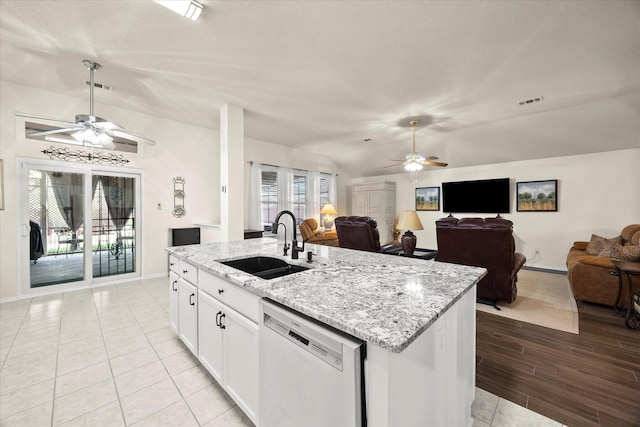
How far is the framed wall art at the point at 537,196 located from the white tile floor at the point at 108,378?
202 inches

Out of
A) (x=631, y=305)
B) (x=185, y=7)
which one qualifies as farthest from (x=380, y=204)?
(x=185, y=7)

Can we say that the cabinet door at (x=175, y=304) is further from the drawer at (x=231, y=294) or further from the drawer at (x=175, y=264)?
the drawer at (x=231, y=294)

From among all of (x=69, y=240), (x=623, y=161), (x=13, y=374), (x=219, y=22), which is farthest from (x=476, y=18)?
(x=69, y=240)

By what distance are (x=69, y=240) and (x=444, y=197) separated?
7.48 metres

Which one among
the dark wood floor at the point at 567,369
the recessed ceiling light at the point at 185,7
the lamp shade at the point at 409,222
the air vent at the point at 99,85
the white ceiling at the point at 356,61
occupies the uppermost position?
the air vent at the point at 99,85

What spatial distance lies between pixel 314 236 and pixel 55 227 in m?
4.49

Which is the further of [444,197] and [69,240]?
[444,197]

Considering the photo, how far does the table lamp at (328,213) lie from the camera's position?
7223 millimetres

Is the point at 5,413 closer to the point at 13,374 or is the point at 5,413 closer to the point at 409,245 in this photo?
the point at 13,374

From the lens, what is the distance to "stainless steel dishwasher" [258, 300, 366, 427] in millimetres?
847

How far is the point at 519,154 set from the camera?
17.7ft

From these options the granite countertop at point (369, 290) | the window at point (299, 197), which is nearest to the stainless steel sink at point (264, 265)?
the granite countertop at point (369, 290)

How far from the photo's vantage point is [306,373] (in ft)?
3.26

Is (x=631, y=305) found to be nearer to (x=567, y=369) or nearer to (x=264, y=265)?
(x=567, y=369)
